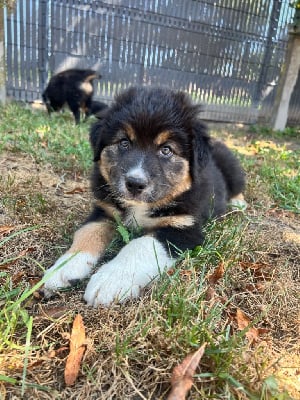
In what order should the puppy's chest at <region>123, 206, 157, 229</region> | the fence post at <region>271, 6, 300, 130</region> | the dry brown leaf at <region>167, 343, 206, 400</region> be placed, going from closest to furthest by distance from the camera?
1. the dry brown leaf at <region>167, 343, 206, 400</region>
2. the puppy's chest at <region>123, 206, 157, 229</region>
3. the fence post at <region>271, 6, 300, 130</region>

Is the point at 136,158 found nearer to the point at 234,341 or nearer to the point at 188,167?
the point at 188,167

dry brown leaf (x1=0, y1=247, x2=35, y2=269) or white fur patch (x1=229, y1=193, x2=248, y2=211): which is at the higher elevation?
dry brown leaf (x1=0, y1=247, x2=35, y2=269)

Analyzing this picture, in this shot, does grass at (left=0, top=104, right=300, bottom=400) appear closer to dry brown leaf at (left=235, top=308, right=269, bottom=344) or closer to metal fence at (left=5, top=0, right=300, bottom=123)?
dry brown leaf at (left=235, top=308, right=269, bottom=344)

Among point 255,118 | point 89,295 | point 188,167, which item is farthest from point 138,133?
point 255,118

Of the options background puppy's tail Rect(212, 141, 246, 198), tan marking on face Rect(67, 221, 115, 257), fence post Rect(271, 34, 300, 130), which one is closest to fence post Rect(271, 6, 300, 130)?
fence post Rect(271, 34, 300, 130)

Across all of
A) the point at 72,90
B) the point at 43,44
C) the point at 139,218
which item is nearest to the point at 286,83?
the point at 72,90

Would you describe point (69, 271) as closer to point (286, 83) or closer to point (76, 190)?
point (76, 190)

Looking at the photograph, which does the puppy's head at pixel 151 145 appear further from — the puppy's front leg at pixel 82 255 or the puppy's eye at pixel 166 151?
the puppy's front leg at pixel 82 255
